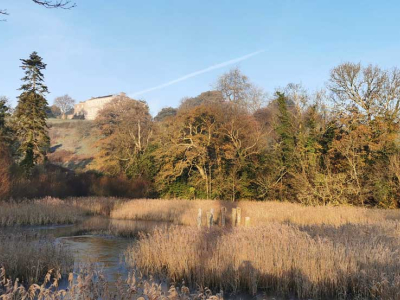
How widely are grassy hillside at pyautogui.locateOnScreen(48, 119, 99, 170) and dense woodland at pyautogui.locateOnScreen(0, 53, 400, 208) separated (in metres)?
18.8

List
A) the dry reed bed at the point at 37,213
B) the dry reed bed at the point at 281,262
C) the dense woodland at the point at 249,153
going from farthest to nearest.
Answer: the dense woodland at the point at 249,153
the dry reed bed at the point at 37,213
the dry reed bed at the point at 281,262

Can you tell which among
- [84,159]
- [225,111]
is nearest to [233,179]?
[225,111]

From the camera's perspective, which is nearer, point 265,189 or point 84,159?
point 265,189

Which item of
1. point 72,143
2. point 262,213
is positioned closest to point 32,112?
point 262,213

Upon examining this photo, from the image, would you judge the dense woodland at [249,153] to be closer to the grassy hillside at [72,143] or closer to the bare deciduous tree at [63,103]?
the grassy hillside at [72,143]

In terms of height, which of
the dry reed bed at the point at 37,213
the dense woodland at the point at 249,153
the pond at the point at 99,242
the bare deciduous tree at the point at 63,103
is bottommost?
the pond at the point at 99,242

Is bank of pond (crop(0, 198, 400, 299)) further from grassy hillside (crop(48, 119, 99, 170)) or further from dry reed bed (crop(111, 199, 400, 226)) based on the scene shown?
grassy hillside (crop(48, 119, 99, 170))

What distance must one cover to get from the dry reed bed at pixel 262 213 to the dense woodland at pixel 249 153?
493 cm

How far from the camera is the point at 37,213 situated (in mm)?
19031

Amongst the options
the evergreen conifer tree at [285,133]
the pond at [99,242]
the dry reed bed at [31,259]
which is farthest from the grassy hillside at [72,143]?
the dry reed bed at [31,259]

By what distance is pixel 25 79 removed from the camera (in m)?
31.2

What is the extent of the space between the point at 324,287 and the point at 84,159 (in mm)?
52788

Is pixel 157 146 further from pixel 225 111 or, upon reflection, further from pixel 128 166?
pixel 225 111

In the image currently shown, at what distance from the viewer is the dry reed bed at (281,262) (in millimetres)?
7383
